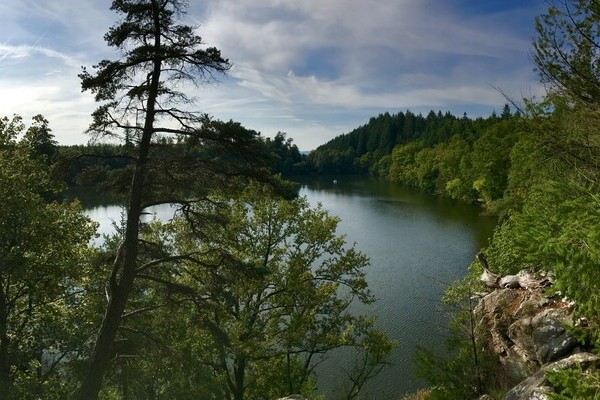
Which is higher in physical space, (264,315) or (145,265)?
(145,265)

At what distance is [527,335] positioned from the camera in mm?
8773

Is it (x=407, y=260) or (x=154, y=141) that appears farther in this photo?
(x=407, y=260)

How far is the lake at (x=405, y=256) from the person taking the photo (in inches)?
711

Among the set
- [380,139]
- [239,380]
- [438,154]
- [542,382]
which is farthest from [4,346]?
[380,139]

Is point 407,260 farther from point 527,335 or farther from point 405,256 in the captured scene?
point 527,335

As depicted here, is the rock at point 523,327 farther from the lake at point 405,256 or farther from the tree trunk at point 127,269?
the tree trunk at point 127,269

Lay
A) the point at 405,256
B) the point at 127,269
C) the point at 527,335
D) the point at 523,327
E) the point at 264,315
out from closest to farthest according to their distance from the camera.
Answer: the point at 127,269, the point at 527,335, the point at 523,327, the point at 264,315, the point at 405,256

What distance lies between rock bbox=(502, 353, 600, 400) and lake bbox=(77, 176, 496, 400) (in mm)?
4628

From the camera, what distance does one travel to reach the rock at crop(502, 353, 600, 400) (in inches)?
251

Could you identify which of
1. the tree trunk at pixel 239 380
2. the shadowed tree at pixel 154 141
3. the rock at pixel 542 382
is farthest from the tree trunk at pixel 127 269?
the tree trunk at pixel 239 380

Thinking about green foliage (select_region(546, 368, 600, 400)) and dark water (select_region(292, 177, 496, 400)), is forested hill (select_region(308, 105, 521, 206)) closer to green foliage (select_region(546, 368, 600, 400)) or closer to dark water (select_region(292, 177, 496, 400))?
dark water (select_region(292, 177, 496, 400))

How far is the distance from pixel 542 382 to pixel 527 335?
89.4 inches

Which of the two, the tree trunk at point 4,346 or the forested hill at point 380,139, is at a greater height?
the forested hill at point 380,139

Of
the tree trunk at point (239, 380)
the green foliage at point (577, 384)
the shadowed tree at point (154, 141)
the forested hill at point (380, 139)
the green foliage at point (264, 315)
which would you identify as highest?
the forested hill at point (380, 139)
